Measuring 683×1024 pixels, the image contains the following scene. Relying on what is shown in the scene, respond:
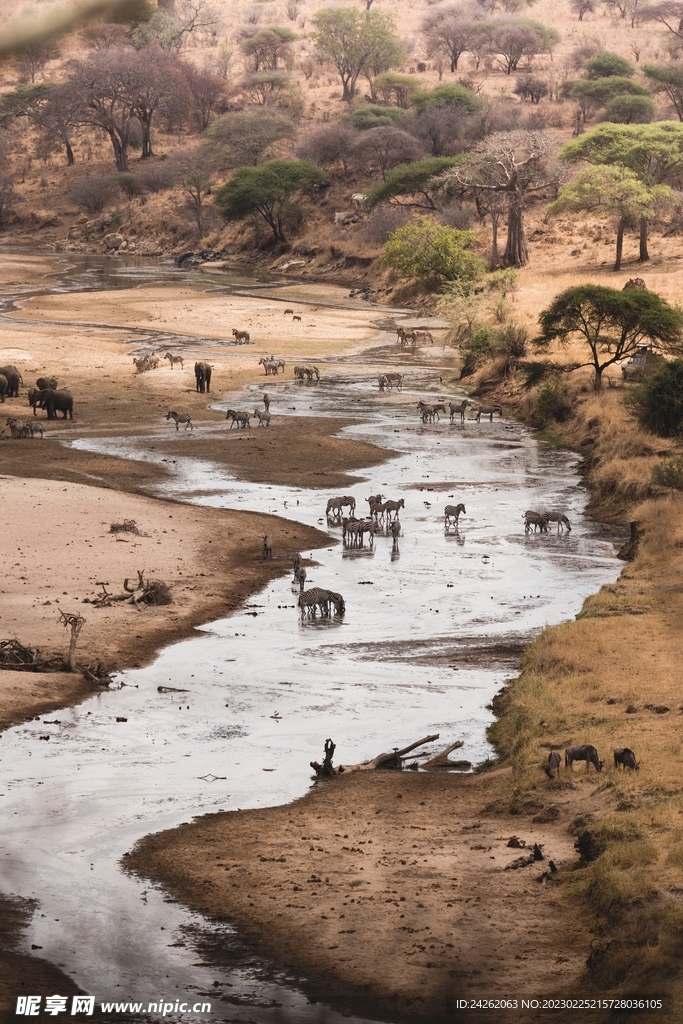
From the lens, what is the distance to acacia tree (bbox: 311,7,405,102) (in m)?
121

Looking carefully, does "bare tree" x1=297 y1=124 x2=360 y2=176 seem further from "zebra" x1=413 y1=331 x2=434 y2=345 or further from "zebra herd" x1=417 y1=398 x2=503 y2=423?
"zebra herd" x1=417 y1=398 x2=503 y2=423

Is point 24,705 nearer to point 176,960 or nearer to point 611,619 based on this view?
point 176,960

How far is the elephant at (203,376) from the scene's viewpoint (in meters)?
43.2

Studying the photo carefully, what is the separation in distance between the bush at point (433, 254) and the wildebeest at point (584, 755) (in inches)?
2126

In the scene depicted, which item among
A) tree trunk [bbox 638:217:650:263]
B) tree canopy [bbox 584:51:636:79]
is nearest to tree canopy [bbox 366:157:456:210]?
tree trunk [bbox 638:217:650:263]

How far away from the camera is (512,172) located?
72.5 metres

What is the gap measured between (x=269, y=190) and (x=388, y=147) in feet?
33.6

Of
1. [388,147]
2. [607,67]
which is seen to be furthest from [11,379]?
[607,67]

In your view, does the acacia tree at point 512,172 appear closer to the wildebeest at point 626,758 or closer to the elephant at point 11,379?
the elephant at point 11,379

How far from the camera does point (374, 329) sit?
6162cm

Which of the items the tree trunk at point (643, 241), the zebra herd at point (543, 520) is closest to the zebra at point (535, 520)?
the zebra herd at point (543, 520)

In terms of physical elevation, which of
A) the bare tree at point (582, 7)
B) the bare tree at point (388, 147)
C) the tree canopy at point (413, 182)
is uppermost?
the bare tree at point (582, 7)

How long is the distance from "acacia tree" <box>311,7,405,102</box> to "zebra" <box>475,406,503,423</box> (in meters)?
87.3

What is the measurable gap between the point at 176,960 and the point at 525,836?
149 inches
